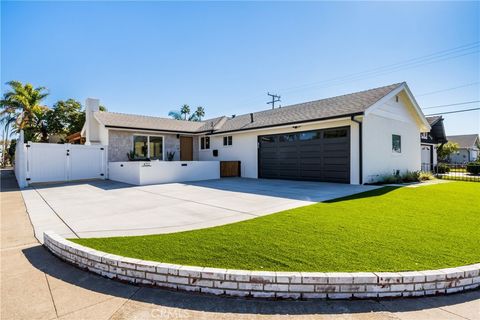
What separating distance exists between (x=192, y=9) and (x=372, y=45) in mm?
10080

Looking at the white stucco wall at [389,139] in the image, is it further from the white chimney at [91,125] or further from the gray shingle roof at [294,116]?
the white chimney at [91,125]

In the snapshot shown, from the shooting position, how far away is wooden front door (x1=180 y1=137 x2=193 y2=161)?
1864 cm

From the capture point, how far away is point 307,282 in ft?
8.63

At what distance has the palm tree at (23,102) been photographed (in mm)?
24234

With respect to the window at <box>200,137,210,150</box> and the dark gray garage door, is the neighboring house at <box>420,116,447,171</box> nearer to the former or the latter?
the dark gray garage door

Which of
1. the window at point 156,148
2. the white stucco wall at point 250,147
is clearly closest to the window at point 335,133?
the white stucco wall at point 250,147

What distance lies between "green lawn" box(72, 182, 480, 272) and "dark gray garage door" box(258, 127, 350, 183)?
19.1 ft

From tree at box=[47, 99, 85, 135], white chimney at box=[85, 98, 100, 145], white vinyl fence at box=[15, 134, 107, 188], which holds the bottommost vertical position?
white vinyl fence at box=[15, 134, 107, 188]

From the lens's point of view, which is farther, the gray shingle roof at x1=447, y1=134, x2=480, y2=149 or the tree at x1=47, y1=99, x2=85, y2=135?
the gray shingle roof at x1=447, y1=134, x2=480, y2=149

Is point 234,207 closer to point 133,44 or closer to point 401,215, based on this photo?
point 401,215

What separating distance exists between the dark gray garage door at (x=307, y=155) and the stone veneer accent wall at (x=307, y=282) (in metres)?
8.85

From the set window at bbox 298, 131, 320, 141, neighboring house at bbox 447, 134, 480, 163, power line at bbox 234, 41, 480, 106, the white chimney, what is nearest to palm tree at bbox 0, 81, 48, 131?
the white chimney

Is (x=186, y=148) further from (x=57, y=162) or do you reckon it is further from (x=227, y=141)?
(x=57, y=162)

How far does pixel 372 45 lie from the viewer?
1399 cm
